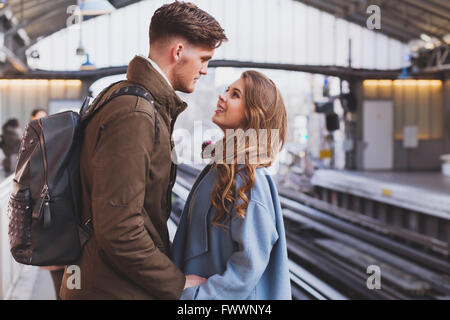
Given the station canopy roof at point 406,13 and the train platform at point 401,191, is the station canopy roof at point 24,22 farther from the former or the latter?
the train platform at point 401,191

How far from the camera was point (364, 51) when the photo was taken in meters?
18.2

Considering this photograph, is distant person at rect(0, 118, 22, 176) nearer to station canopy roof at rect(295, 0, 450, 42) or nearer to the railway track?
the railway track

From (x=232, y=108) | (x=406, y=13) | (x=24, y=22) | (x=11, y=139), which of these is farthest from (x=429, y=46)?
(x=232, y=108)

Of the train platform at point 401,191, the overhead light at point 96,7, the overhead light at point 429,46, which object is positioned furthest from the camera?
the overhead light at point 429,46

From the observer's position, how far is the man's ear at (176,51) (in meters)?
1.43

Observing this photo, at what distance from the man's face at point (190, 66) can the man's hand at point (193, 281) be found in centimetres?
56

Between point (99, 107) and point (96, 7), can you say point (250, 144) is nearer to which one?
point (99, 107)

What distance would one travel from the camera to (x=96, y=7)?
293cm

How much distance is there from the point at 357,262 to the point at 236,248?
6.65m

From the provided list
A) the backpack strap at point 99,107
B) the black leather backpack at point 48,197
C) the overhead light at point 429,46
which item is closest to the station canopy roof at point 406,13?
the overhead light at point 429,46

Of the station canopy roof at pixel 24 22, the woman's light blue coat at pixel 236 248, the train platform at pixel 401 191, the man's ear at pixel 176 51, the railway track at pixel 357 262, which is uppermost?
the station canopy roof at pixel 24 22

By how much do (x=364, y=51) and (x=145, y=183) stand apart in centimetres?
1816
